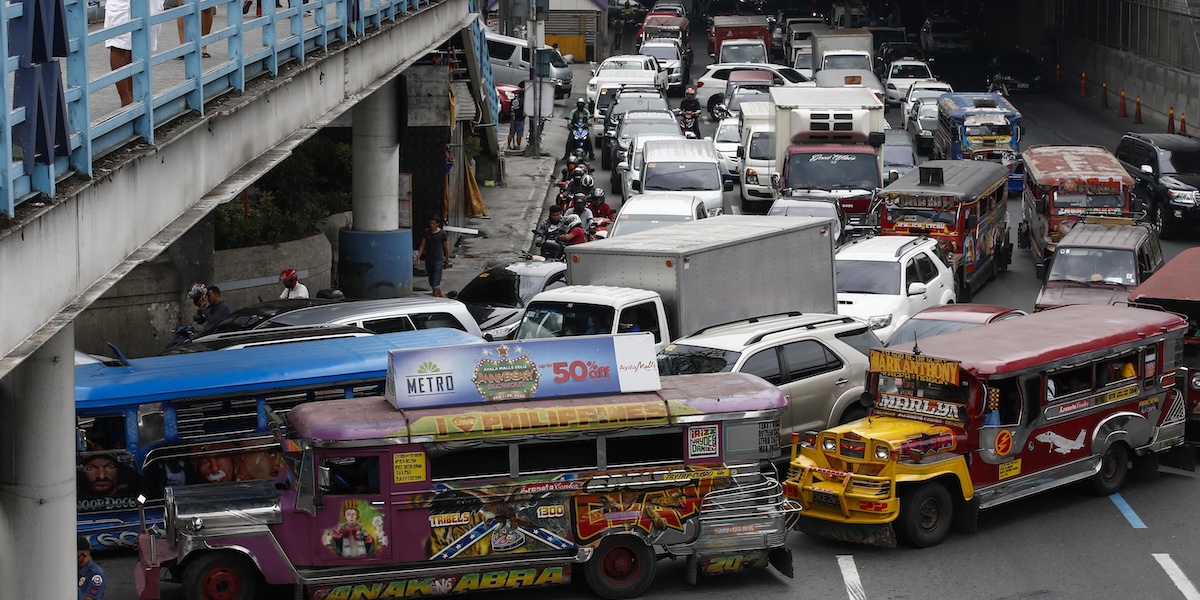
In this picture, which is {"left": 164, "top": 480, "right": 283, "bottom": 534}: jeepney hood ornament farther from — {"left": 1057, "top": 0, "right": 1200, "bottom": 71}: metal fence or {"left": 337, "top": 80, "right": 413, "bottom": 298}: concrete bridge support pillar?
{"left": 1057, "top": 0, "right": 1200, "bottom": 71}: metal fence

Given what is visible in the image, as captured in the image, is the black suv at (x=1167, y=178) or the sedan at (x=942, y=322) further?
the black suv at (x=1167, y=178)

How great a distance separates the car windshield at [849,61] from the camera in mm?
48875

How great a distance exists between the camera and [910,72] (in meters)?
49.5

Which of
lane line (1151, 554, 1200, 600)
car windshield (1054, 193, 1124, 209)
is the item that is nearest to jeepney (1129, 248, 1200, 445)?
lane line (1151, 554, 1200, 600)

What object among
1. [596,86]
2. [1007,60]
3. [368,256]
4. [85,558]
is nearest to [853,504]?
[85,558]

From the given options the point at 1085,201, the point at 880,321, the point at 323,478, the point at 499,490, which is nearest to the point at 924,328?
the point at 880,321

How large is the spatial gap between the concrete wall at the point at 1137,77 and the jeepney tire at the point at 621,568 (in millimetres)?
35982

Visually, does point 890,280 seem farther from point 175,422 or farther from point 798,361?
point 175,422

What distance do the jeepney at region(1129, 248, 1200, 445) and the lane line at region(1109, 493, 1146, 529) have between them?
145 centimetres

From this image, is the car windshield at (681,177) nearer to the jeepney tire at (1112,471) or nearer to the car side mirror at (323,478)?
the jeepney tire at (1112,471)

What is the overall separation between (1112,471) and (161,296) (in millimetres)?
11970

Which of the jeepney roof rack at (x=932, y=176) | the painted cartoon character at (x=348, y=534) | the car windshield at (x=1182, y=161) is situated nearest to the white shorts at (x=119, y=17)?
the painted cartoon character at (x=348, y=534)

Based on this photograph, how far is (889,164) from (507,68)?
1775cm

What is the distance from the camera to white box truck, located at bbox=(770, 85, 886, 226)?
2841 cm
